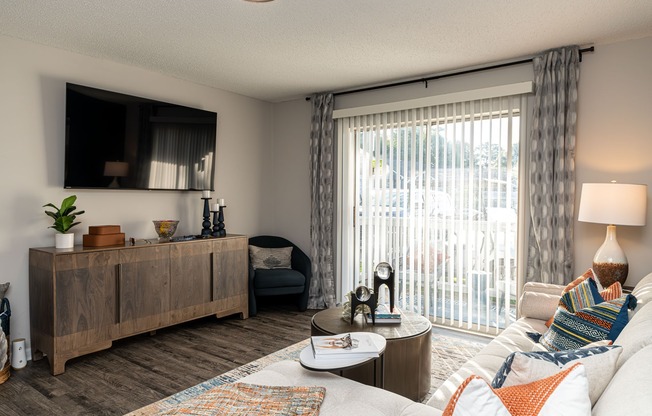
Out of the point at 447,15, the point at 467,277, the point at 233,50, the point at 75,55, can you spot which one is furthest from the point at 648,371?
the point at 75,55

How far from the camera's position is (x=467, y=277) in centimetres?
398

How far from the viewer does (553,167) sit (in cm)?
348

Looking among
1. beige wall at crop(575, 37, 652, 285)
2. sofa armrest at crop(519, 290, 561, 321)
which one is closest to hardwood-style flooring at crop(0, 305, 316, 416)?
sofa armrest at crop(519, 290, 561, 321)

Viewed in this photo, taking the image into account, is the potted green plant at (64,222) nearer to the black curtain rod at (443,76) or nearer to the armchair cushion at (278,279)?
the armchair cushion at (278,279)

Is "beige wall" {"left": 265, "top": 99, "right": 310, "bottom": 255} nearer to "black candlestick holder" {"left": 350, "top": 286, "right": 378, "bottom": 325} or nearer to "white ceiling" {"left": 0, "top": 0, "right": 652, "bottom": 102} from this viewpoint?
"white ceiling" {"left": 0, "top": 0, "right": 652, "bottom": 102}

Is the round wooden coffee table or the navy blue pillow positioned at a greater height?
the navy blue pillow

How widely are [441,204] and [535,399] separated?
321 centimetres

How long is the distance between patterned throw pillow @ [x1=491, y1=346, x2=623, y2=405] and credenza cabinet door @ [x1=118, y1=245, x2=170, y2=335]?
10.2 ft

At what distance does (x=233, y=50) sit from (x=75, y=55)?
1.42 m

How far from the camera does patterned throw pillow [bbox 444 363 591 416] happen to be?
976 millimetres

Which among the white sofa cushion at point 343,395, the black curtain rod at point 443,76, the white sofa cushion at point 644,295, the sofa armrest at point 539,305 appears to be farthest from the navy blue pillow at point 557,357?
the black curtain rod at point 443,76

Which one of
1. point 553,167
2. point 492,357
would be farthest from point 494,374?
point 553,167

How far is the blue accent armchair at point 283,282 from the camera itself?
15.0 ft

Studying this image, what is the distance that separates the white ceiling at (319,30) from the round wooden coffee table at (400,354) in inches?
82.6
